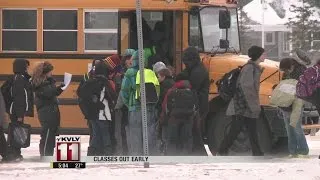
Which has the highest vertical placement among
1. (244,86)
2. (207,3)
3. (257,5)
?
(257,5)

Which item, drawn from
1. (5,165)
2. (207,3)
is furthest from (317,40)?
(5,165)

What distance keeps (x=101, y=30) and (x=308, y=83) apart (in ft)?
12.4

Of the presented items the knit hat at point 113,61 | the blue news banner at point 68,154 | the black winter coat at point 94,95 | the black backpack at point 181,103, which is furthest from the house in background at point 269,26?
the blue news banner at point 68,154

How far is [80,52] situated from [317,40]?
35821 mm

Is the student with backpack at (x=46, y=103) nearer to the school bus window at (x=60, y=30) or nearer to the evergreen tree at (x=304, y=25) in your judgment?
the school bus window at (x=60, y=30)

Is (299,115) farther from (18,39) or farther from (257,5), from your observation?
(257,5)

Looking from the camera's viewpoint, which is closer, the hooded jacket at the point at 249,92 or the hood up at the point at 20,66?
the hooded jacket at the point at 249,92

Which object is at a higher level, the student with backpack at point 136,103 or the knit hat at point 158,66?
the knit hat at point 158,66

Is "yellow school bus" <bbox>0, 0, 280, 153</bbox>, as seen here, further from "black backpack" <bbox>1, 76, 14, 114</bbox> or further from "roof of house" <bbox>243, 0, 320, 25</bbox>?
"roof of house" <bbox>243, 0, 320, 25</bbox>

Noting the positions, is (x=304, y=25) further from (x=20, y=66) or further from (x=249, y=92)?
(x=20, y=66)

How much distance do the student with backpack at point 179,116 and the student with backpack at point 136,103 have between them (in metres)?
0.19

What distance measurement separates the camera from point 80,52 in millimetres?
12500

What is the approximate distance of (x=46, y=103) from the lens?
11.2 meters

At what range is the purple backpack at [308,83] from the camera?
33.8 feet
